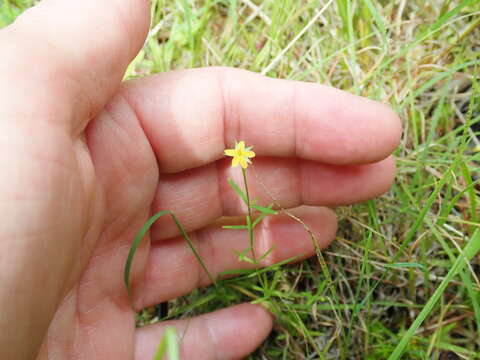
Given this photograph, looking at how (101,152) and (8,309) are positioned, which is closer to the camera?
(8,309)

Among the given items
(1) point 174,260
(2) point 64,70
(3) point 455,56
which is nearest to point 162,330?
(1) point 174,260

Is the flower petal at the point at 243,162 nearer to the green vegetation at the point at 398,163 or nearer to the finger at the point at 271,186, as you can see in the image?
the finger at the point at 271,186

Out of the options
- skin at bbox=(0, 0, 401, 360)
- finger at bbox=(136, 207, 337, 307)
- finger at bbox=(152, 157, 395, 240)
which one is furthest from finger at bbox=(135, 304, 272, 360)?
finger at bbox=(152, 157, 395, 240)

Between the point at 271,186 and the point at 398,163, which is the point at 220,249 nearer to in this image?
the point at 271,186

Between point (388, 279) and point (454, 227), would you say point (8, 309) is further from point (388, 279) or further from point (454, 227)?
point (454, 227)

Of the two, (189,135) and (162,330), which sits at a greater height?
(189,135)

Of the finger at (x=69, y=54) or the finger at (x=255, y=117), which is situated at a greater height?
the finger at (x=69, y=54)

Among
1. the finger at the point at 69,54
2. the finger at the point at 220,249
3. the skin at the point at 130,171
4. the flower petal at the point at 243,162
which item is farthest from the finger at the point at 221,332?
the finger at the point at 69,54

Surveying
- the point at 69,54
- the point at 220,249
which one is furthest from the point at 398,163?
the point at 69,54
